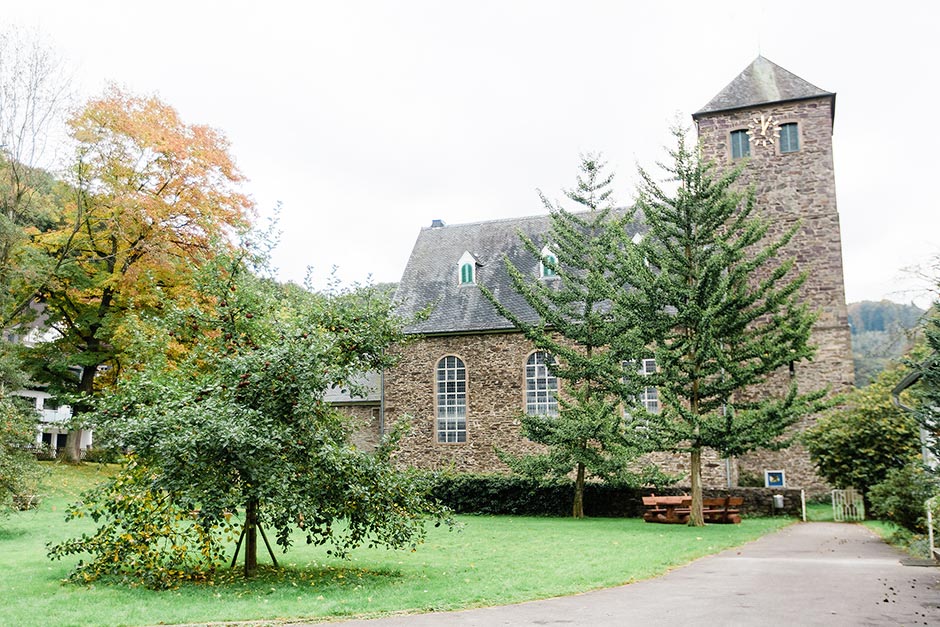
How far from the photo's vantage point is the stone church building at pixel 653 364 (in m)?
27.7

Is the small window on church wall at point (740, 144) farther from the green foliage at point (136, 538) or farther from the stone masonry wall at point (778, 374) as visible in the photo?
the green foliage at point (136, 538)

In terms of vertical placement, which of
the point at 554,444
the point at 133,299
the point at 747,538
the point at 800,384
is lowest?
the point at 747,538

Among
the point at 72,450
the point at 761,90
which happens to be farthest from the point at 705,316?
the point at 72,450

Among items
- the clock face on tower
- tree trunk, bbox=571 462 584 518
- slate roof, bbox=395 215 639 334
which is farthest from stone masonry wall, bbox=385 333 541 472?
the clock face on tower

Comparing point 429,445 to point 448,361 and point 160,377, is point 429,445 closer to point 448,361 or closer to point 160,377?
point 448,361

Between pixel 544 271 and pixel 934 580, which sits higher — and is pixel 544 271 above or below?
above

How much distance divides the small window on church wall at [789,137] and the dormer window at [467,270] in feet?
39.6

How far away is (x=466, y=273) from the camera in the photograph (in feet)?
103

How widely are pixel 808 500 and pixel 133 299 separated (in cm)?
2346

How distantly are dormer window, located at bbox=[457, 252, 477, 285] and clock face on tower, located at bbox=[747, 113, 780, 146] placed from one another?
11.3m

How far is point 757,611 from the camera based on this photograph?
819cm

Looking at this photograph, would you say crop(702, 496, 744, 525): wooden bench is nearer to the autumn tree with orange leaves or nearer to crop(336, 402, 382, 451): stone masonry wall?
crop(336, 402, 382, 451): stone masonry wall

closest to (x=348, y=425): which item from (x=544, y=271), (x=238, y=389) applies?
(x=238, y=389)

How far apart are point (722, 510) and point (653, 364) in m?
6.89
